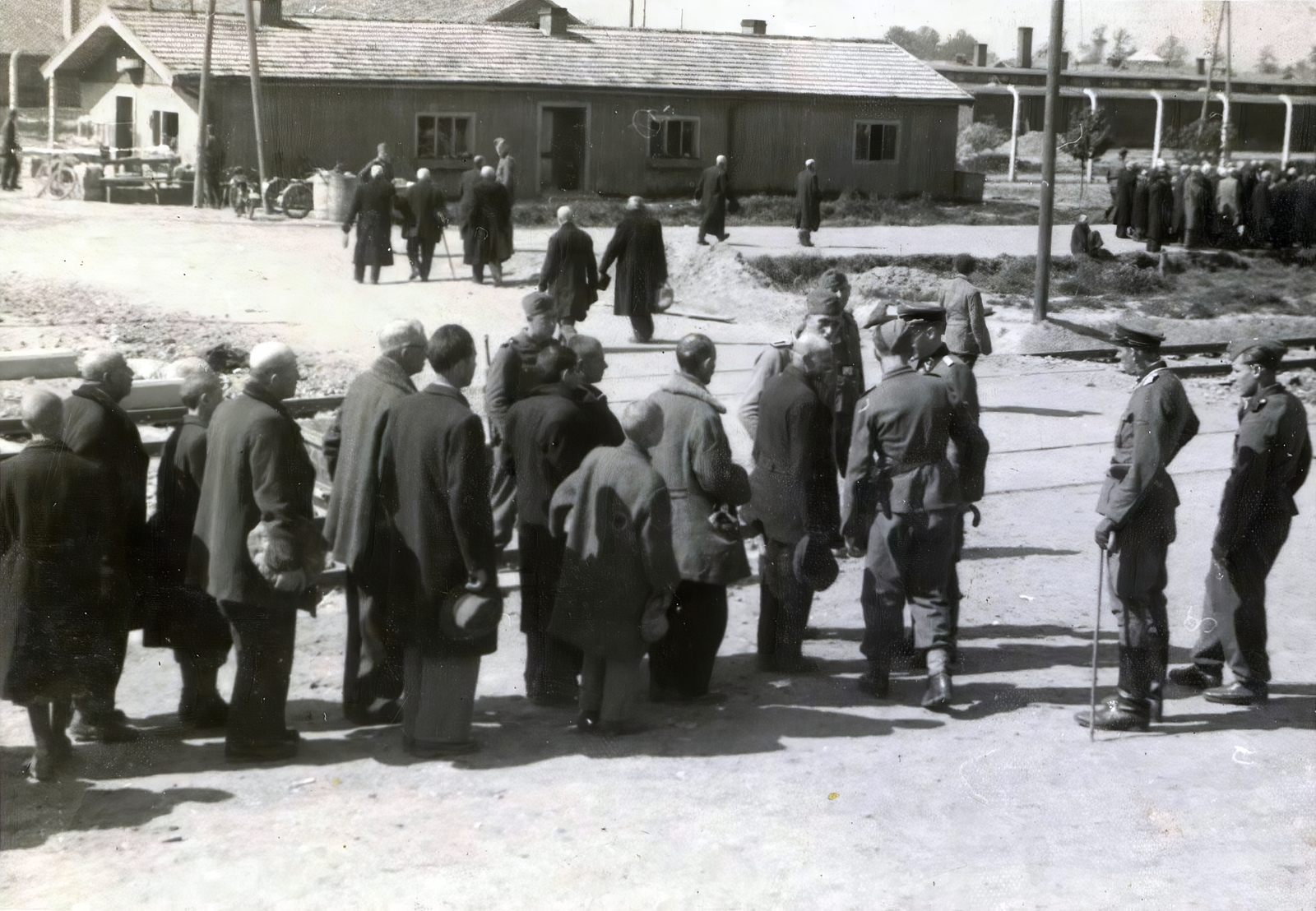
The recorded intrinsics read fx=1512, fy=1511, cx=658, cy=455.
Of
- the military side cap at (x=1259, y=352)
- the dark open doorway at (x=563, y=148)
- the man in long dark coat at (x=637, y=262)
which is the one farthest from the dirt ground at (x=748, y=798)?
the dark open doorway at (x=563, y=148)

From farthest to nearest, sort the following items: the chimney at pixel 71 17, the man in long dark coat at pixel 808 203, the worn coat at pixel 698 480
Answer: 1. the chimney at pixel 71 17
2. the man in long dark coat at pixel 808 203
3. the worn coat at pixel 698 480

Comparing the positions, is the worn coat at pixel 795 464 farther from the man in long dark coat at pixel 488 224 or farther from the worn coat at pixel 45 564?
the man in long dark coat at pixel 488 224

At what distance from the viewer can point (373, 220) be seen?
19.1m

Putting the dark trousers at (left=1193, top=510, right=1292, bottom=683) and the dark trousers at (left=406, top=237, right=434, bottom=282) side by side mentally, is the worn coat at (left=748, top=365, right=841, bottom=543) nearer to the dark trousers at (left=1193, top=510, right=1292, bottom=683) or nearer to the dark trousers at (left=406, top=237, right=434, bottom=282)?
the dark trousers at (left=1193, top=510, right=1292, bottom=683)

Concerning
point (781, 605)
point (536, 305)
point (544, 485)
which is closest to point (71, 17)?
point (536, 305)

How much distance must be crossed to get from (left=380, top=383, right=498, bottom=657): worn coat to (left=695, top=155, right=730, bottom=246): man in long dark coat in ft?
57.3

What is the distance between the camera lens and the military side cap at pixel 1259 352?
692 centimetres

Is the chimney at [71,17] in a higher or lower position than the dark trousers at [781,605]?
higher

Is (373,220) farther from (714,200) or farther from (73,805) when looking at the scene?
(73,805)

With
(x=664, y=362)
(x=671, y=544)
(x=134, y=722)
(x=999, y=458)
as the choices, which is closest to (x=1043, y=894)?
(x=671, y=544)

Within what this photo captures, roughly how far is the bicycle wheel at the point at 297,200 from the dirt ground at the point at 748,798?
18.2 metres

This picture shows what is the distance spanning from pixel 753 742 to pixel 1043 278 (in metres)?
14.5

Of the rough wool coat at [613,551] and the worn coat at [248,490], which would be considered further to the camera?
the rough wool coat at [613,551]

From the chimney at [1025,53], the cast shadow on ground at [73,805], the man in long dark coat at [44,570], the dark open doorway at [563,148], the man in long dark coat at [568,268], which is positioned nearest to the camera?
the cast shadow on ground at [73,805]
